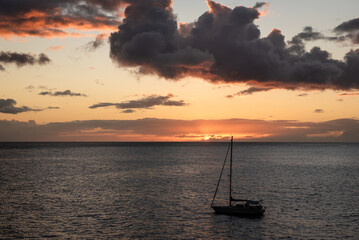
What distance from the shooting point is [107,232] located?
51625 millimetres

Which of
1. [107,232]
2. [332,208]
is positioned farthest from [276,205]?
[107,232]

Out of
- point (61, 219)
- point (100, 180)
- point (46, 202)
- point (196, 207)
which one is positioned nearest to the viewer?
point (61, 219)

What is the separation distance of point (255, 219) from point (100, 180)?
63.3 m

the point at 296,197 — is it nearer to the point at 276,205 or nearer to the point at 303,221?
the point at 276,205

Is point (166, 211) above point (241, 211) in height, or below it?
below

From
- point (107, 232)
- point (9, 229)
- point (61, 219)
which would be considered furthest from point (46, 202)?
point (107, 232)

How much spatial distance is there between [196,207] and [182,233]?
16850 mm

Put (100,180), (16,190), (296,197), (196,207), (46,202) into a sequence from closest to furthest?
1. (196,207)
2. (46,202)
3. (296,197)
4. (16,190)
5. (100,180)

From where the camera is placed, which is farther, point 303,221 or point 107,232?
point 303,221

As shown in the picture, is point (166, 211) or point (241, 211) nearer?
point (241, 211)

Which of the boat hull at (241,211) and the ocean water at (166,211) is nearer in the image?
the ocean water at (166,211)

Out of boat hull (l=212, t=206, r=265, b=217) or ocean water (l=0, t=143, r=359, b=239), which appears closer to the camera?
ocean water (l=0, t=143, r=359, b=239)

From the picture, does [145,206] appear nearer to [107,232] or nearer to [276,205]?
[107,232]

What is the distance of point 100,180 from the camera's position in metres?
111
